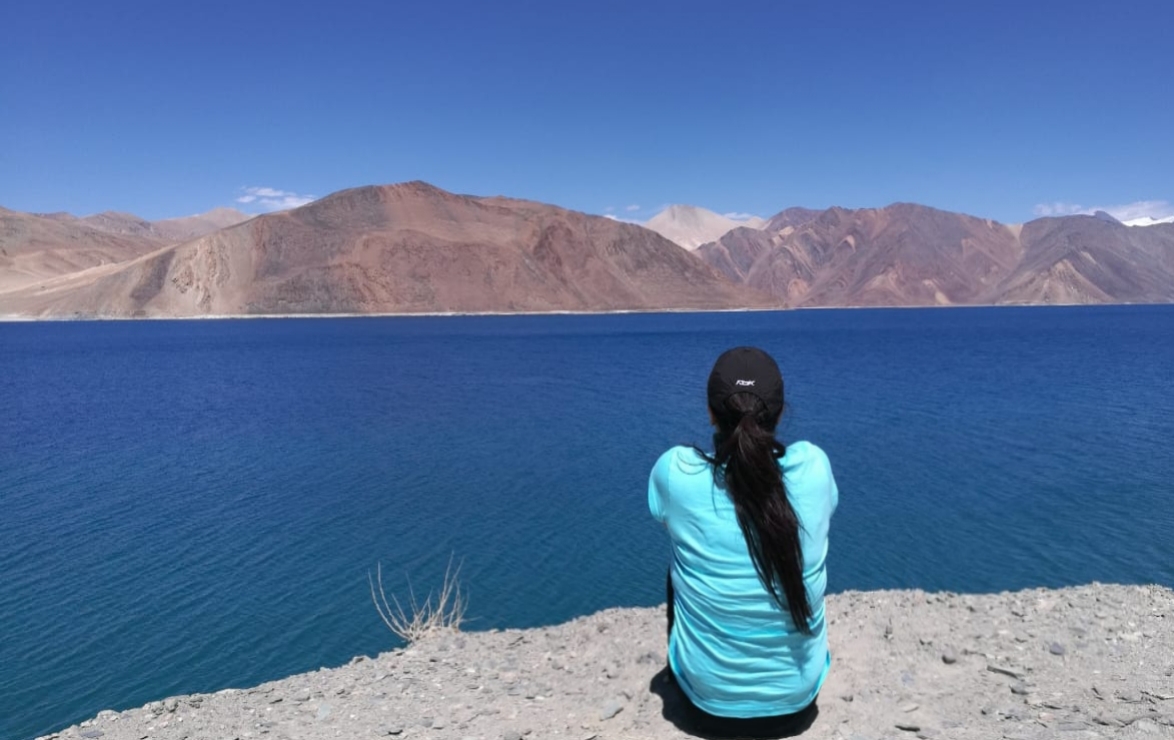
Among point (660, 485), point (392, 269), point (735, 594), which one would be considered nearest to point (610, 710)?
point (735, 594)

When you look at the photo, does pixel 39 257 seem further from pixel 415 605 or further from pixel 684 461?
pixel 684 461

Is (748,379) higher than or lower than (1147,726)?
higher

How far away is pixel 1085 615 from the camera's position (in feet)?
23.9

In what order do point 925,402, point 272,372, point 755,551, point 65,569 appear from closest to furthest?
point 755,551
point 65,569
point 925,402
point 272,372

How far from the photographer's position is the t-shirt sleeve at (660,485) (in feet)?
12.6

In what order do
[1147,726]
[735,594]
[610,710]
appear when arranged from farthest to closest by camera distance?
1. [610,710]
2. [1147,726]
3. [735,594]

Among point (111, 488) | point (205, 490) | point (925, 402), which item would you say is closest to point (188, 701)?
point (205, 490)

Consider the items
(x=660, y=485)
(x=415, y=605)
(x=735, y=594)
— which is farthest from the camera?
(x=415, y=605)

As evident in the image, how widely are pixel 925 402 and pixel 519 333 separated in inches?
2606

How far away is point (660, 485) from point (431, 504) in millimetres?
15620

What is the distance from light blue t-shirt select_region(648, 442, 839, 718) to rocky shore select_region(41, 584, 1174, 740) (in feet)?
2.50

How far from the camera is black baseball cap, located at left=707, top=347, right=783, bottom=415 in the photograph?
3715 mm

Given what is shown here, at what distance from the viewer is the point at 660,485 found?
389 centimetres

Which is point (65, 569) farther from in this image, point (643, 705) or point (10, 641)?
point (643, 705)
